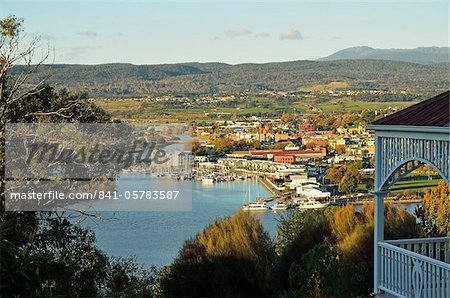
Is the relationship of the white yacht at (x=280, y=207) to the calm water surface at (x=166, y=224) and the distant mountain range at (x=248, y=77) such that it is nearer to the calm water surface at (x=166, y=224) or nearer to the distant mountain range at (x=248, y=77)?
the calm water surface at (x=166, y=224)

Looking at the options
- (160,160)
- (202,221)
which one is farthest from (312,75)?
(160,160)

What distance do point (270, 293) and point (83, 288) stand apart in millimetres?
2999

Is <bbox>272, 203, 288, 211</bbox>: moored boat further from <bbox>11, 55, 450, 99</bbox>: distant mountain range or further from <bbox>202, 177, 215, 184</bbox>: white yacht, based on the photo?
<bbox>11, 55, 450, 99</bbox>: distant mountain range

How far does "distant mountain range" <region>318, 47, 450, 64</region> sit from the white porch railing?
3139cm

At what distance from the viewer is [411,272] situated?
667 centimetres

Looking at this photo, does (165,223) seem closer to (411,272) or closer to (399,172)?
(399,172)

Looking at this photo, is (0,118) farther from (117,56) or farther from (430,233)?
(117,56)

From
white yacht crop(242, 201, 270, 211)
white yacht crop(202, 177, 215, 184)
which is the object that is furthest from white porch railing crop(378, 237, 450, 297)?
white yacht crop(202, 177, 215, 184)

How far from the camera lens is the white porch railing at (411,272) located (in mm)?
6141

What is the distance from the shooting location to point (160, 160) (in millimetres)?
18344

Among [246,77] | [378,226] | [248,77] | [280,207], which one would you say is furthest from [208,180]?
[378,226]

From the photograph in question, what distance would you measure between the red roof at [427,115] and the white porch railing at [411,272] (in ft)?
4.00

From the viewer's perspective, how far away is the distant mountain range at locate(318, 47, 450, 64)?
38.2m

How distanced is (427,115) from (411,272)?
1.51 meters
